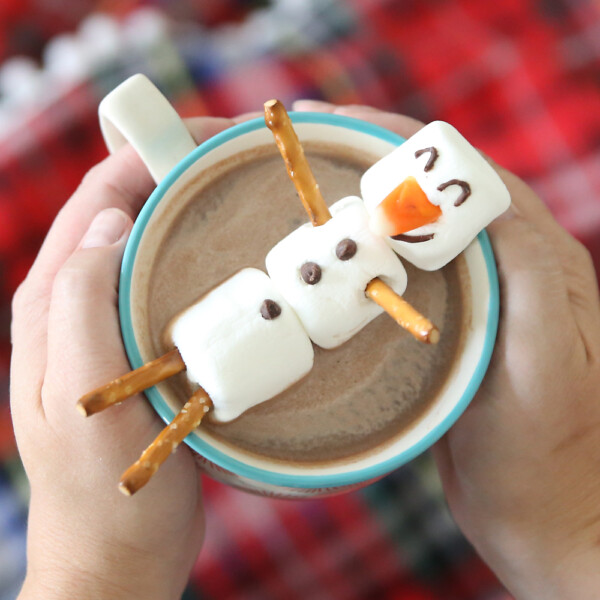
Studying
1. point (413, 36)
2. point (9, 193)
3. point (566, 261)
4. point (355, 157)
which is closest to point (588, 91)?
point (413, 36)

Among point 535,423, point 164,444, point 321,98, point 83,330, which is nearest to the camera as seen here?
point 164,444

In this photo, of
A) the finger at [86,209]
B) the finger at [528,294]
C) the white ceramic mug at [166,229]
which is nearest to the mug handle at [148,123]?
the white ceramic mug at [166,229]

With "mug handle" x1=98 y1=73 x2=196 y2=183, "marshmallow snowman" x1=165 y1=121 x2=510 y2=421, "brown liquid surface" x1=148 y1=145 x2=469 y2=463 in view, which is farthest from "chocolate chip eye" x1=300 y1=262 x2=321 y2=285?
"mug handle" x1=98 y1=73 x2=196 y2=183

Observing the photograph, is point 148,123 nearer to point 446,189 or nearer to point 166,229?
point 166,229

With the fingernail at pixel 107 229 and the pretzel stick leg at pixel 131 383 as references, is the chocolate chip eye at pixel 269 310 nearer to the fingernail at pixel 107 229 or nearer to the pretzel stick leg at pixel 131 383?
the pretzel stick leg at pixel 131 383

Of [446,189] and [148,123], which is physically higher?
[148,123]

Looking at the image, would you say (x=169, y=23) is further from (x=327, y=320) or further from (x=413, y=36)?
(x=327, y=320)

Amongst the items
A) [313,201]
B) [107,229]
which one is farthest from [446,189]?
[107,229]
